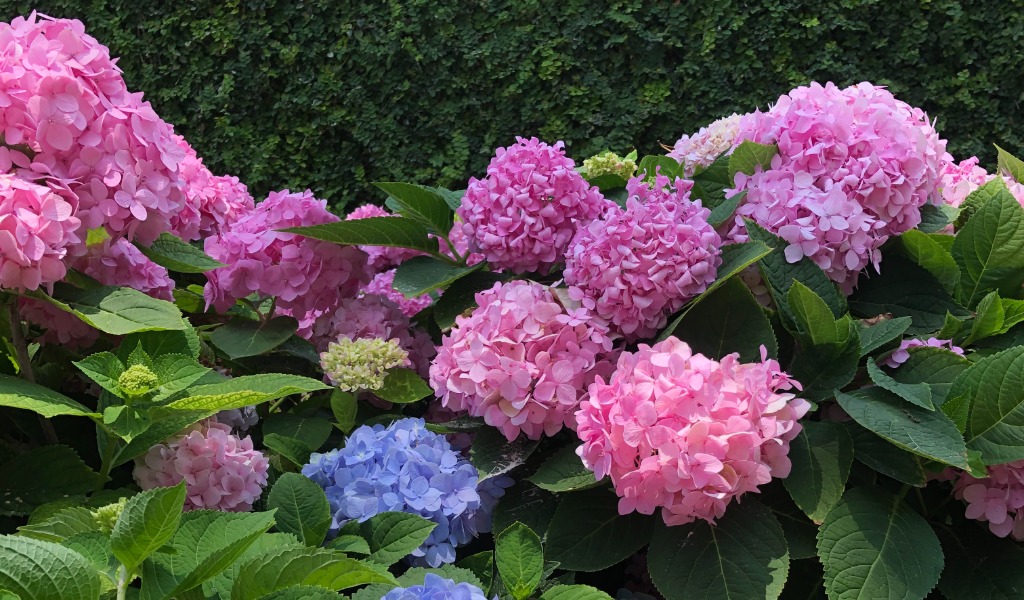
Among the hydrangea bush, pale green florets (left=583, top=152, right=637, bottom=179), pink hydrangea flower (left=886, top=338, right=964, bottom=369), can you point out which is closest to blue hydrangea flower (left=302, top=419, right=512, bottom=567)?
the hydrangea bush

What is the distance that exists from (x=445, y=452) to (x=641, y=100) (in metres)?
4.56

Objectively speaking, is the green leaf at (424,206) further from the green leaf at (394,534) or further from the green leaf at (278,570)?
the green leaf at (278,570)

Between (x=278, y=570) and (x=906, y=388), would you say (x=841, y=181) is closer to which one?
(x=906, y=388)

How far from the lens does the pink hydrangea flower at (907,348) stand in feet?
→ 3.76

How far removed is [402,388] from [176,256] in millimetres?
402

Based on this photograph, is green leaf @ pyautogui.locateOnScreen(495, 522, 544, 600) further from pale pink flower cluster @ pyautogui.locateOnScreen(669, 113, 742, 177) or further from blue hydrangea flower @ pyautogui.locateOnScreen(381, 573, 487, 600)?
pale pink flower cluster @ pyautogui.locateOnScreen(669, 113, 742, 177)

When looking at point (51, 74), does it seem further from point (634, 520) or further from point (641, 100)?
point (641, 100)

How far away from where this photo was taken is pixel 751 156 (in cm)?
131

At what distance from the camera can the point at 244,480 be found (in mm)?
1185

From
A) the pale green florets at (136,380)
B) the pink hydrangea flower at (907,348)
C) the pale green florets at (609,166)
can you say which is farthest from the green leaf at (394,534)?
the pale green florets at (609,166)

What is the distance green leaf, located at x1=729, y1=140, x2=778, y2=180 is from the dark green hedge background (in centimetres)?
413

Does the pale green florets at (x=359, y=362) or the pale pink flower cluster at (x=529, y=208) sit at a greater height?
the pale pink flower cluster at (x=529, y=208)

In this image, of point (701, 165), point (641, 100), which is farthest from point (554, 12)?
point (701, 165)

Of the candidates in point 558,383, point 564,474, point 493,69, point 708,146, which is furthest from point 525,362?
point 493,69
